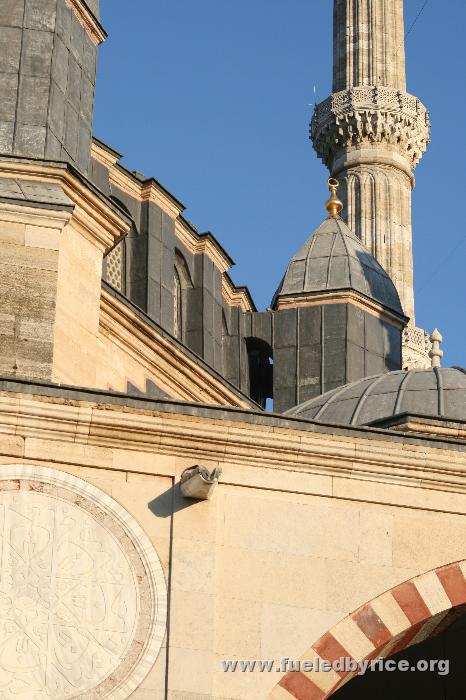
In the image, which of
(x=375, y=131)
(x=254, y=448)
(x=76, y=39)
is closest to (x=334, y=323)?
(x=76, y=39)

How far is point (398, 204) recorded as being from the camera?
165 feet

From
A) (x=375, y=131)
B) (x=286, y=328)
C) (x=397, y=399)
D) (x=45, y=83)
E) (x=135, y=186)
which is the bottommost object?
(x=397, y=399)

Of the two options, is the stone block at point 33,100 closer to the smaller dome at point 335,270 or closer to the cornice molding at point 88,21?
the cornice molding at point 88,21

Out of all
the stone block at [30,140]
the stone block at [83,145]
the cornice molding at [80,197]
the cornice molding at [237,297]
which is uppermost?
the cornice molding at [237,297]

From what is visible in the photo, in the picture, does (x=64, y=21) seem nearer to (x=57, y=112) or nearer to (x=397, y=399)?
(x=57, y=112)

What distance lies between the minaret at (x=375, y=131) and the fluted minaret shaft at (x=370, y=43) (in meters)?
0.03

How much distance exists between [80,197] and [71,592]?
20.4 ft

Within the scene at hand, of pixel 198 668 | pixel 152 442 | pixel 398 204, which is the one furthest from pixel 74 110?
pixel 398 204

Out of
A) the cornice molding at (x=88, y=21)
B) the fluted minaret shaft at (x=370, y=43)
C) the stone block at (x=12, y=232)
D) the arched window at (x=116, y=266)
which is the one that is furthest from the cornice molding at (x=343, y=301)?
the fluted minaret shaft at (x=370, y=43)

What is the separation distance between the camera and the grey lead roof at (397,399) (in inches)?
805

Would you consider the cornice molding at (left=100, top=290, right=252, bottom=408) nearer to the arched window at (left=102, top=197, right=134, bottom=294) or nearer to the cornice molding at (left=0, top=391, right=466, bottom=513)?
the arched window at (left=102, top=197, right=134, bottom=294)

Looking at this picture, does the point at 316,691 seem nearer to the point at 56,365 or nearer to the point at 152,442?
the point at 152,442

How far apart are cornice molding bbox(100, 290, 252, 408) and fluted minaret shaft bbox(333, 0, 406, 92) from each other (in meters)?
30.0

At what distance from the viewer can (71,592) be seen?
11422 millimetres
